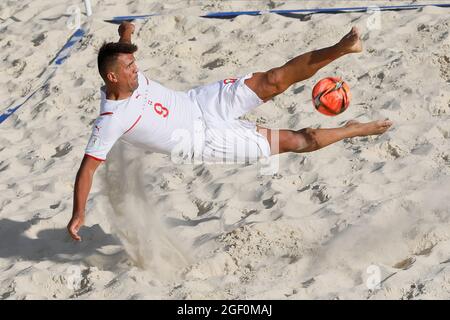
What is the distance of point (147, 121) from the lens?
204 inches

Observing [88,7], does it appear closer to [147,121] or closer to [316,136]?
→ [147,121]

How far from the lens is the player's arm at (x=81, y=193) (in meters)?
4.95

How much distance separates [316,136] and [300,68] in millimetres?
402

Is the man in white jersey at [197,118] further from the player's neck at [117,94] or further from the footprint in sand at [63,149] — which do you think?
the footprint in sand at [63,149]

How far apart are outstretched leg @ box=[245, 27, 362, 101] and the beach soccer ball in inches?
5.1

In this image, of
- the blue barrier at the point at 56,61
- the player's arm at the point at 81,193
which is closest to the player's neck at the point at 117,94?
the player's arm at the point at 81,193

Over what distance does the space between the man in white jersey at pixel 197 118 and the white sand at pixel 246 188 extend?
0.45 metres

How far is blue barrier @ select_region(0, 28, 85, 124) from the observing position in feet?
25.2

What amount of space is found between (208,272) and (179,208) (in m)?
0.90

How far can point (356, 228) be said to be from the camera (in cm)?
520

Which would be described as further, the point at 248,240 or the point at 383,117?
the point at 383,117

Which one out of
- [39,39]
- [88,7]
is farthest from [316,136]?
[39,39]

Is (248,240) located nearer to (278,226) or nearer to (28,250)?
(278,226)
